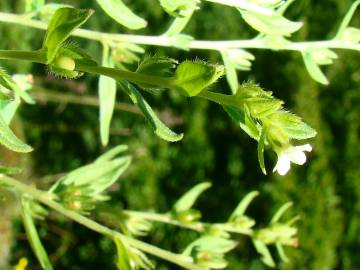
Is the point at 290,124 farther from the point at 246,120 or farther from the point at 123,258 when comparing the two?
the point at 123,258

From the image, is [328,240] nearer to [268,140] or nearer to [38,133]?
[38,133]

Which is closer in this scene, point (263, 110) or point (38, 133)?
point (263, 110)

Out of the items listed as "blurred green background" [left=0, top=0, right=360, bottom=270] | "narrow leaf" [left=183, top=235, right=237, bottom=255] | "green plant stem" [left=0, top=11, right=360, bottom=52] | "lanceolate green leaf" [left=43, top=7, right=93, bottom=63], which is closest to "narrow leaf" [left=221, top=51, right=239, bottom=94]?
"green plant stem" [left=0, top=11, right=360, bottom=52]

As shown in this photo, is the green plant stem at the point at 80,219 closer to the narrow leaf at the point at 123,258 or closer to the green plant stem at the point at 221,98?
the narrow leaf at the point at 123,258

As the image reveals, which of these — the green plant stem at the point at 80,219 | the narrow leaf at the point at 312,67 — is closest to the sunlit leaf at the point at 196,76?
the green plant stem at the point at 80,219

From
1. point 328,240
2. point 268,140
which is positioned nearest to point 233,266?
point 328,240

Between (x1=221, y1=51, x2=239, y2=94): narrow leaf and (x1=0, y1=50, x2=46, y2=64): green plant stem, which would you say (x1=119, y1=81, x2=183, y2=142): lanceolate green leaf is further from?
(x1=221, y1=51, x2=239, y2=94): narrow leaf
